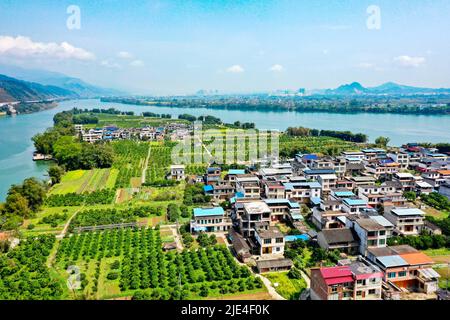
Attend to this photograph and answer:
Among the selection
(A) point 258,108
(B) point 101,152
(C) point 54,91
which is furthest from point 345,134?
(C) point 54,91

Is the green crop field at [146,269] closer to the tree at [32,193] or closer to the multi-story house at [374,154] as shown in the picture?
the tree at [32,193]

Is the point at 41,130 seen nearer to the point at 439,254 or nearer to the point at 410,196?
the point at 410,196

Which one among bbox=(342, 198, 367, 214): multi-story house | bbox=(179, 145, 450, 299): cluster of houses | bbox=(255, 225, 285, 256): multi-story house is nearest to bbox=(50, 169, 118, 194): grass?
bbox=(179, 145, 450, 299): cluster of houses

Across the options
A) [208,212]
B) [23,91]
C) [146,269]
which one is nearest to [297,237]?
[208,212]

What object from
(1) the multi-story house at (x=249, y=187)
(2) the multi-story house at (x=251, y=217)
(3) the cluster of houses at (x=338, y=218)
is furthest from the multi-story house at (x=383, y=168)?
(2) the multi-story house at (x=251, y=217)

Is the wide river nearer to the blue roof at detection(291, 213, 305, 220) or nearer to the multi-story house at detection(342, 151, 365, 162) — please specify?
the multi-story house at detection(342, 151, 365, 162)
